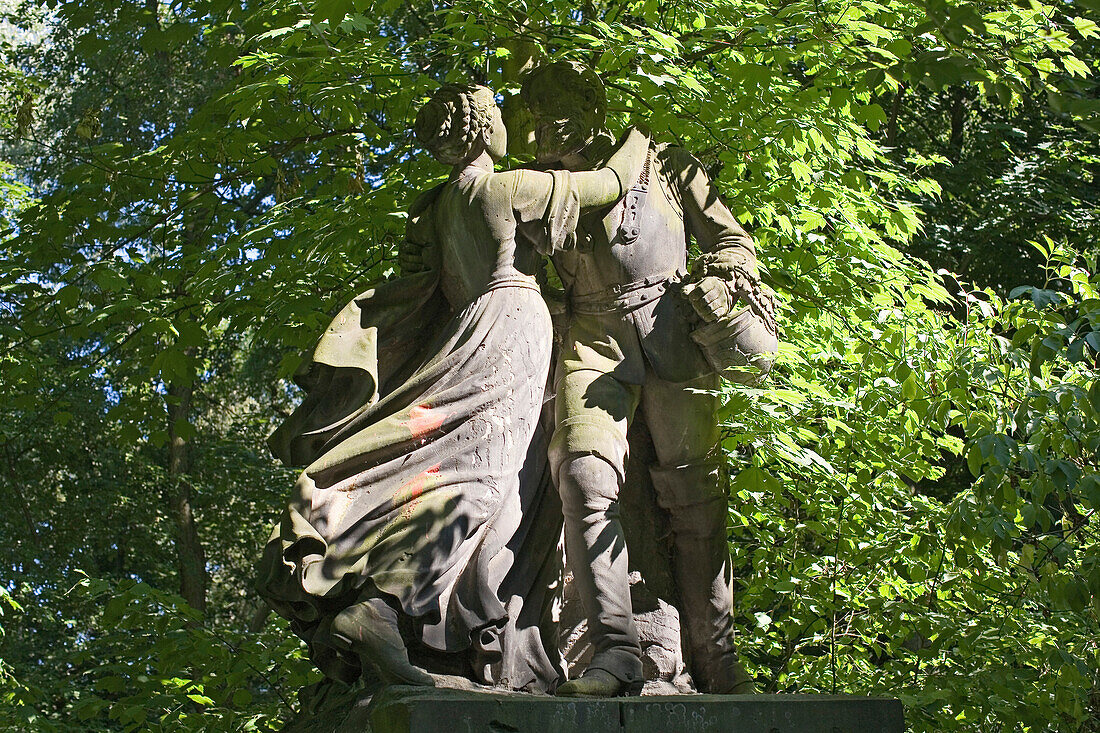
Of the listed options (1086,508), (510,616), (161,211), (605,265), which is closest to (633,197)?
(605,265)

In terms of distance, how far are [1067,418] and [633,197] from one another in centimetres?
168

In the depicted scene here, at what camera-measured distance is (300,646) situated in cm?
619

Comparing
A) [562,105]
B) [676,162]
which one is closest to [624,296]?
[676,162]

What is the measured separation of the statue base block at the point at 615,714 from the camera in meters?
2.94

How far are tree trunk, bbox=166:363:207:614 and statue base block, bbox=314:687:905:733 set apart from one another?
10030 mm

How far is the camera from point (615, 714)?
10.1 feet

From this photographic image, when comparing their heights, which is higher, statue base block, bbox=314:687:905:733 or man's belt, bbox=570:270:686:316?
man's belt, bbox=570:270:686:316

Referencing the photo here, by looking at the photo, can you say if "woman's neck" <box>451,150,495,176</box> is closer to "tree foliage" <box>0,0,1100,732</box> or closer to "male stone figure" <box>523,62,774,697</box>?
"male stone figure" <box>523,62,774,697</box>

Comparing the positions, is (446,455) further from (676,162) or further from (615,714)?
(676,162)

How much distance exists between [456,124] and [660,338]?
94 cm

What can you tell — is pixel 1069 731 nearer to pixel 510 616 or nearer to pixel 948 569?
pixel 948 569

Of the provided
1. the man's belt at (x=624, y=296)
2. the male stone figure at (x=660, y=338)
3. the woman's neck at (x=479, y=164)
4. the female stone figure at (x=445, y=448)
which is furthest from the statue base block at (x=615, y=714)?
the woman's neck at (x=479, y=164)

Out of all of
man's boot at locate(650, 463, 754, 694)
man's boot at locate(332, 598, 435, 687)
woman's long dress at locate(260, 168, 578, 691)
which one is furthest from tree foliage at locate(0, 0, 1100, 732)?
man's boot at locate(332, 598, 435, 687)

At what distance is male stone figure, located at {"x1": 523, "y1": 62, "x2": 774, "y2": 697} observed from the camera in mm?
3879
